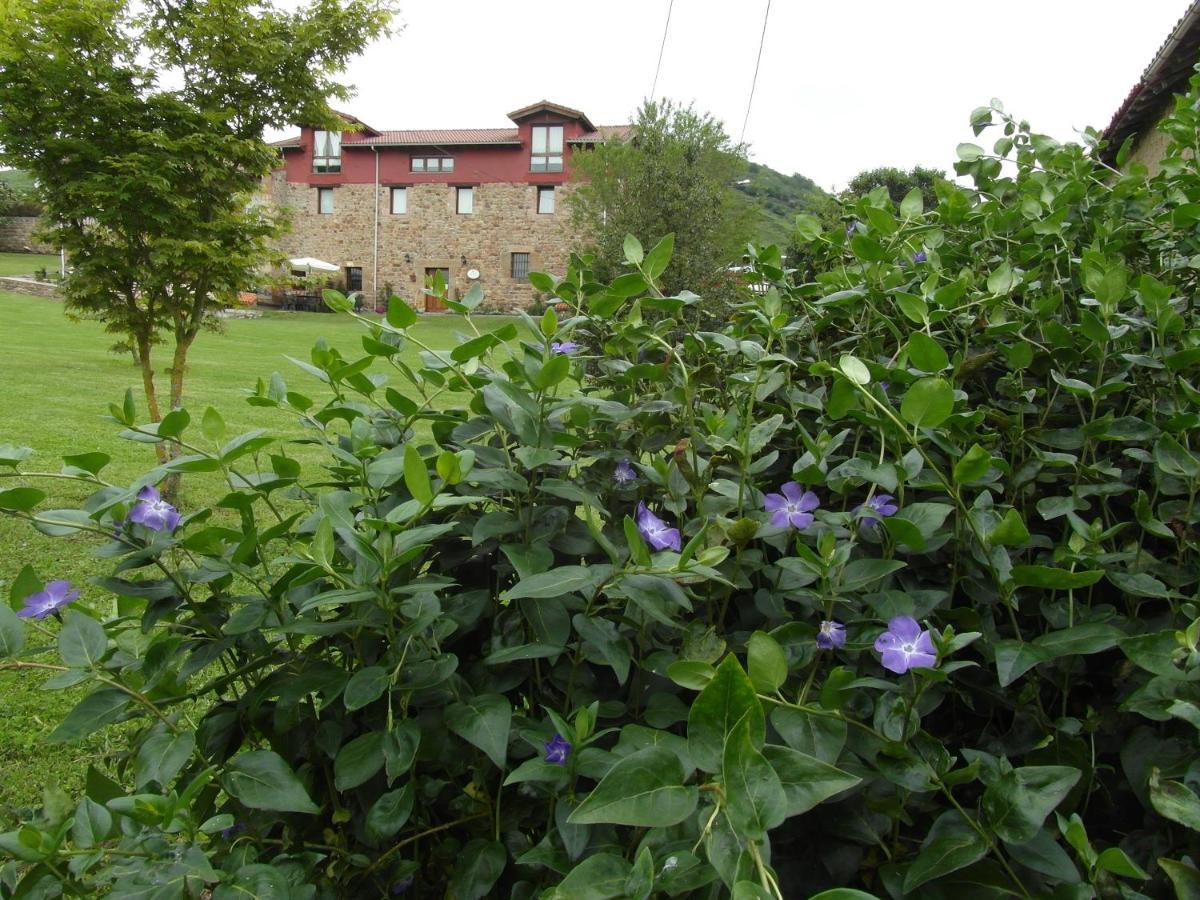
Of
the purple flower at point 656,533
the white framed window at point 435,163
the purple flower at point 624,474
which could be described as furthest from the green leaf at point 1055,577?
the white framed window at point 435,163

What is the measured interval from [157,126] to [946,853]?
290 inches

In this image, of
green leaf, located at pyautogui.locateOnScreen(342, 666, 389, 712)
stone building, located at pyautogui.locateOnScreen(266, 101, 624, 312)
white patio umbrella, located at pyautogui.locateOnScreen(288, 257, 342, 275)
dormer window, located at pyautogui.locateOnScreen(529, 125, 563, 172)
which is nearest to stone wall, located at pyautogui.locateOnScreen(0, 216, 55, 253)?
stone building, located at pyautogui.locateOnScreen(266, 101, 624, 312)

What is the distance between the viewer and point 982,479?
1.02 meters

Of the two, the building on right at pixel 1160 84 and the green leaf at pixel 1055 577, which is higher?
the building on right at pixel 1160 84

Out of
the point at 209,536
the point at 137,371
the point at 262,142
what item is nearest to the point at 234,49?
the point at 262,142

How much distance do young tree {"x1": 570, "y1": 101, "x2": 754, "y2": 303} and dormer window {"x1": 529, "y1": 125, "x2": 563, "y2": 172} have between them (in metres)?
16.1

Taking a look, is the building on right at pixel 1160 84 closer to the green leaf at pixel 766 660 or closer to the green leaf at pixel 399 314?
the green leaf at pixel 399 314

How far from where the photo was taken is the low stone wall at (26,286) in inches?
1009

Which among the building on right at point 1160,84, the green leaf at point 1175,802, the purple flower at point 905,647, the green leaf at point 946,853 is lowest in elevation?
the green leaf at point 946,853

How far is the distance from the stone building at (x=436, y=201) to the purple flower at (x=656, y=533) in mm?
31545

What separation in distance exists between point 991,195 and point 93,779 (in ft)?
6.24

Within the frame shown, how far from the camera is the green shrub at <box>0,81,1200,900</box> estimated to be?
2.60 ft

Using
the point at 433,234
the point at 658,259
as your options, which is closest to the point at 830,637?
the point at 658,259

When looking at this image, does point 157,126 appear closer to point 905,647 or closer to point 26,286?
point 905,647
